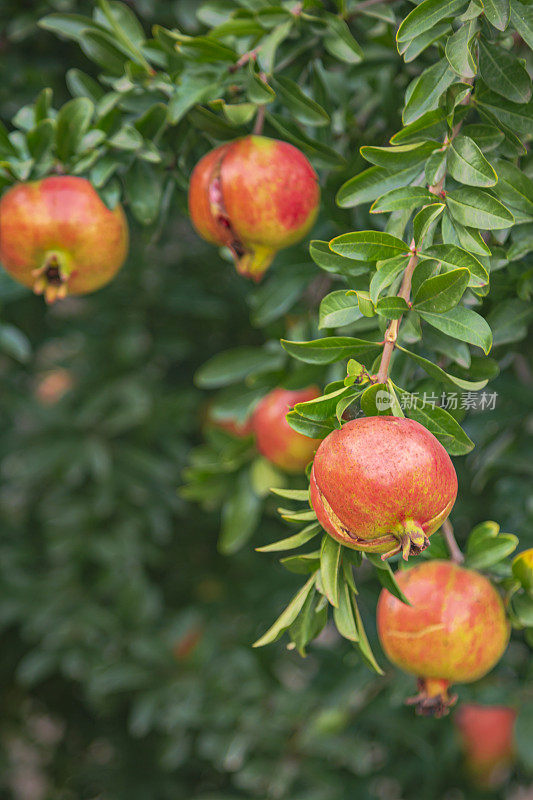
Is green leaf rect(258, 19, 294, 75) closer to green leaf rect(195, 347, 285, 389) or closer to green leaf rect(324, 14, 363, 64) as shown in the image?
green leaf rect(324, 14, 363, 64)

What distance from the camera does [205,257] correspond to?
1711 mm

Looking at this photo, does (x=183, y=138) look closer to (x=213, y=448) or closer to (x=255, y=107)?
(x=255, y=107)

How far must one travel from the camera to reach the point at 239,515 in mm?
1145

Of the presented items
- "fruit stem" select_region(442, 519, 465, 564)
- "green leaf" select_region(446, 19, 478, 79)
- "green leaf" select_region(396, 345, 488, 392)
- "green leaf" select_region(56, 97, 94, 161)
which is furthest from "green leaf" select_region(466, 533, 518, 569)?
"green leaf" select_region(56, 97, 94, 161)

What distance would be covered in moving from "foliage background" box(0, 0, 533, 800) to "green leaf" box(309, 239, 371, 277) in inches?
21.8

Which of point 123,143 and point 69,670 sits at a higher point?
point 123,143

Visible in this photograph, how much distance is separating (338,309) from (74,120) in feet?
1.42

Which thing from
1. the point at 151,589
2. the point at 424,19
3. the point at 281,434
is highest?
the point at 424,19

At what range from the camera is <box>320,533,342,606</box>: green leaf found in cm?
58

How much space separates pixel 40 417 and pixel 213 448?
0.46 meters

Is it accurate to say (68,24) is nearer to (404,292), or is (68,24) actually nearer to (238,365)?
(238,365)

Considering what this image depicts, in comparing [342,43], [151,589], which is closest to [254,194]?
[342,43]

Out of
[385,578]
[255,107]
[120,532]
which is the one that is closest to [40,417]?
[120,532]

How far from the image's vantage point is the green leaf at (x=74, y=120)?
852 mm
